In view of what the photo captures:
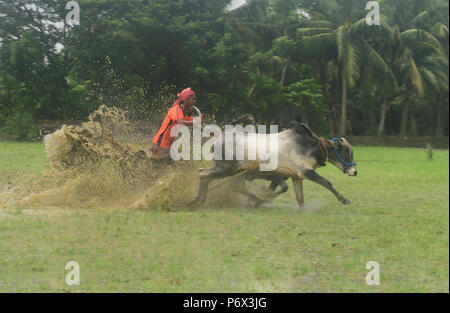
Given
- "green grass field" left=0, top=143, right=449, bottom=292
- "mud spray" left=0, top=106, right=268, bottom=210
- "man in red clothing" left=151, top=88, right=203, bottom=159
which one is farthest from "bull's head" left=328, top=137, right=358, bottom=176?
"man in red clothing" left=151, top=88, right=203, bottom=159

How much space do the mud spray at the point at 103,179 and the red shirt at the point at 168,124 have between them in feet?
1.00

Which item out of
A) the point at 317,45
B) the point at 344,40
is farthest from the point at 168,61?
the point at 344,40

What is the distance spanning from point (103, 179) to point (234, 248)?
3648mm

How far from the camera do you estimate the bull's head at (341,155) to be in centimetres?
891

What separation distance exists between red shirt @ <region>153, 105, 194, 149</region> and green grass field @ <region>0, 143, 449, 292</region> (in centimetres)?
121

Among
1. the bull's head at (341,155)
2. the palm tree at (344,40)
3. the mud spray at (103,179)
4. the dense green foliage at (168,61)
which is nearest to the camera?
the mud spray at (103,179)

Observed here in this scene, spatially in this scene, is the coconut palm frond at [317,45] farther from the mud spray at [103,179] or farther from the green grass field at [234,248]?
the mud spray at [103,179]

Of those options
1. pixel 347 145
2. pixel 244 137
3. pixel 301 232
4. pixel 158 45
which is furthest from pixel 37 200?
pixel 158 45

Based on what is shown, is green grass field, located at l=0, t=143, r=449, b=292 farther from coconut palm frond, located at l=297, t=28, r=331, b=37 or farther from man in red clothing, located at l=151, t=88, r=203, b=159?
coconut palm frond, located at l=297, t=28, r=331, b=37

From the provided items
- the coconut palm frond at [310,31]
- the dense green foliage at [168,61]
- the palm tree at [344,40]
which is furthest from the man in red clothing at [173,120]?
the coconut palm frond at [310,31]

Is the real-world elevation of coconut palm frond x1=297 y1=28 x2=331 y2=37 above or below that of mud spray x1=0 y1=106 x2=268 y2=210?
above

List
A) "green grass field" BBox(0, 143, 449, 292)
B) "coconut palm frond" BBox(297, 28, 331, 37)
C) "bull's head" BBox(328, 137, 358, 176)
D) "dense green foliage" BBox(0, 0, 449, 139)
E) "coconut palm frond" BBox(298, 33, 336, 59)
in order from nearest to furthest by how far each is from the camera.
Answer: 1. "green grass field" BBox(0, 143, 449, 292)
2. "bull's head" BBox(328, 137, 358, 176)
3. "dense green foliage" BBox(0, 0, 449, 139)
4. "coconut palm frond" BBox(298, 33, 336, 59)
5. "coconut palm frond" BBox(297, 28, 331, 37)

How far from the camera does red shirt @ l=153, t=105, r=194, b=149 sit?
856 centimetres

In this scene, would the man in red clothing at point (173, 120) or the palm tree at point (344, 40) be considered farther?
the palm tree at point (344, 40)
